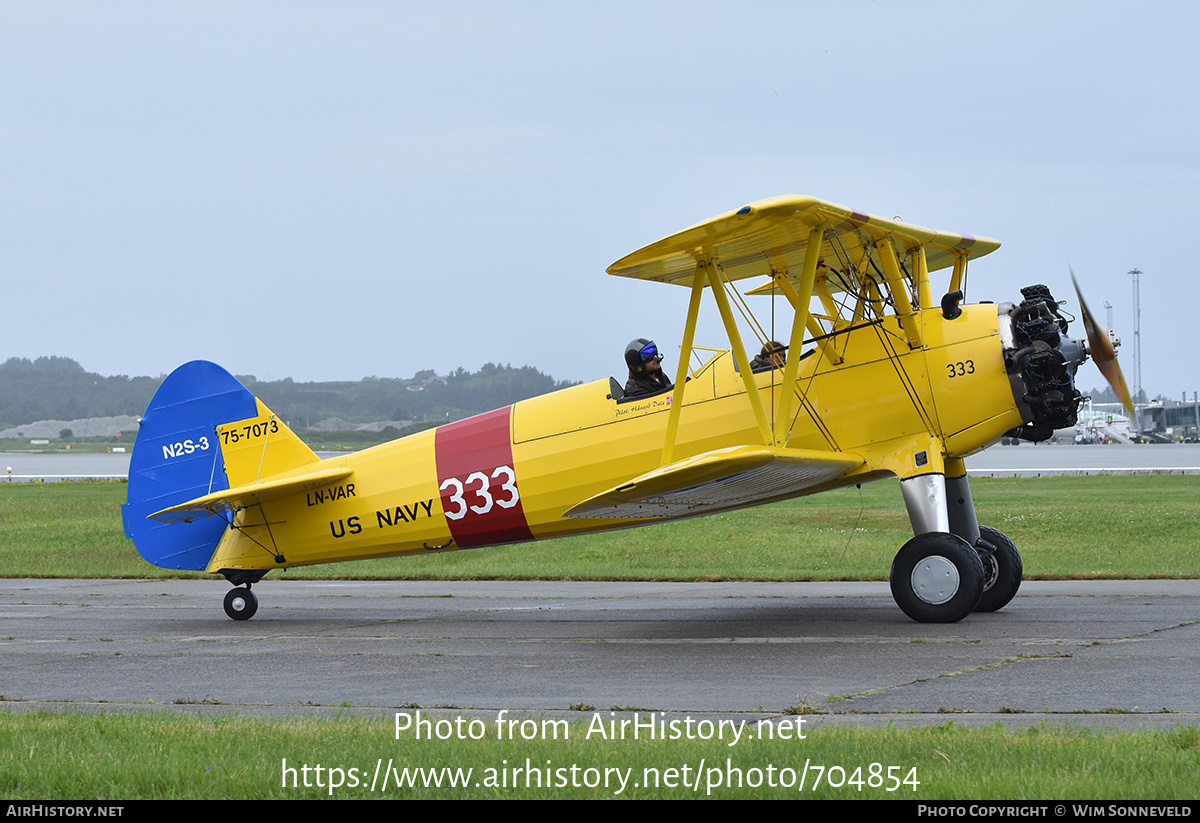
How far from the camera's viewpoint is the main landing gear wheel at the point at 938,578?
1014 cm

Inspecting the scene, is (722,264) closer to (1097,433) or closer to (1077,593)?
(1077,593)

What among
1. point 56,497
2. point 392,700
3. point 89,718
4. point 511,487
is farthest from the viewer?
point 56,497

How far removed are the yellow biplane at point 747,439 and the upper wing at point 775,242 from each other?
3cm

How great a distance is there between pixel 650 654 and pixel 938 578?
275 cm

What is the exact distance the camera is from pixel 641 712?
283 inches

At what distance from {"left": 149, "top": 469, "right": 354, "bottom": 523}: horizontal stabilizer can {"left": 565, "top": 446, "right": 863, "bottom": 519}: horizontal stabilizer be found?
3.41m

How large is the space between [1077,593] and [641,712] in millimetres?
7964

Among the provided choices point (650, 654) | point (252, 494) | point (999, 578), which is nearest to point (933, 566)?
point (999, 578)

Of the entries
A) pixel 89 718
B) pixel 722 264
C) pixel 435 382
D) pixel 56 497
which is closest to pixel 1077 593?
pixel 722 264

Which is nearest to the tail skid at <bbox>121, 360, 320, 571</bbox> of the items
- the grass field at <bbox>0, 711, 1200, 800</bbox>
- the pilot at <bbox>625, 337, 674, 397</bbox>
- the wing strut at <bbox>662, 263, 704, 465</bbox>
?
the pilot at <bbox>625, 337, 674, 397</bbox>

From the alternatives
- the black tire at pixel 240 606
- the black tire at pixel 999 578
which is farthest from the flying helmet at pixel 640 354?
the black tire at pixel 240 606

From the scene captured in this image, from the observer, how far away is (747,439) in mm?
11195

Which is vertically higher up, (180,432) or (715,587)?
(180,432)

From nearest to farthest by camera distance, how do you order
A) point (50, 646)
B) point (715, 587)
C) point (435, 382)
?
point (50, 646) < point (715, 587) < point (435, 382)
